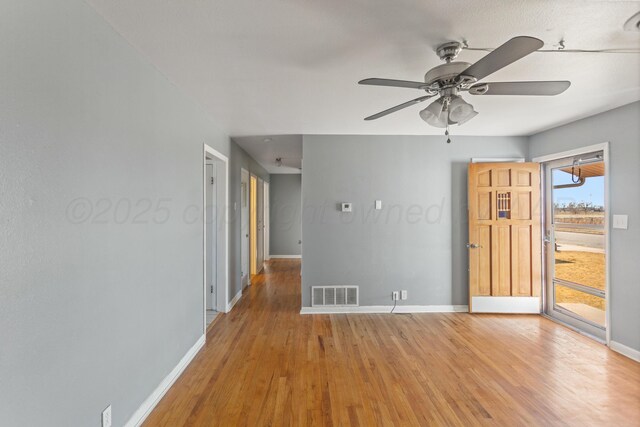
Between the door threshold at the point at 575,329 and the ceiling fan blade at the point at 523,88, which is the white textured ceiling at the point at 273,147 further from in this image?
the door threshold at the point at 575,329

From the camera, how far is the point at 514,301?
3.89 metres

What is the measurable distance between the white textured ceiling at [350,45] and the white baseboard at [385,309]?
252 cm

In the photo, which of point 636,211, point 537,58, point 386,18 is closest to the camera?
point 386,18

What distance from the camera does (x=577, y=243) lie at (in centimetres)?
350

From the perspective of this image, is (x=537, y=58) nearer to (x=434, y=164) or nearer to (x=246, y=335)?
(x=434, y=164)

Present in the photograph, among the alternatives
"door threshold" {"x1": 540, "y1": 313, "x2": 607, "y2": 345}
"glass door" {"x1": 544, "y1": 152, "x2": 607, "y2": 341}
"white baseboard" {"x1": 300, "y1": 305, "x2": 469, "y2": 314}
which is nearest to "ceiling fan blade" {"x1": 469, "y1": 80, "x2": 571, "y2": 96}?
"glass door" {"x1": 544, "y1": 152, "x2": 607, "y2": 341}

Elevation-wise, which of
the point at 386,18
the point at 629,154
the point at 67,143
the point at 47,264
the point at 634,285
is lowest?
the point at 634,285

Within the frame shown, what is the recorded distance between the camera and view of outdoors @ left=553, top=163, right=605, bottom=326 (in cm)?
319

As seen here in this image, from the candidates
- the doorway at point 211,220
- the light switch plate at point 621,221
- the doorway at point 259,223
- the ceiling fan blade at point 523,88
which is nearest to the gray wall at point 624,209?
the light switch plate at point 621,221

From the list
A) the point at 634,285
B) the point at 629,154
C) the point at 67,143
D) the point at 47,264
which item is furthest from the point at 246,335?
the point at 629,154

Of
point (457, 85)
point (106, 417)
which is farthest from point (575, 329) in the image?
point (106, 417)

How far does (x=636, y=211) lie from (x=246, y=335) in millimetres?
3964

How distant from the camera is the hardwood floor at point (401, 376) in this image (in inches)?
78.0

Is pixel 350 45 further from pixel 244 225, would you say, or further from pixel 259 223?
pixel 259 223
